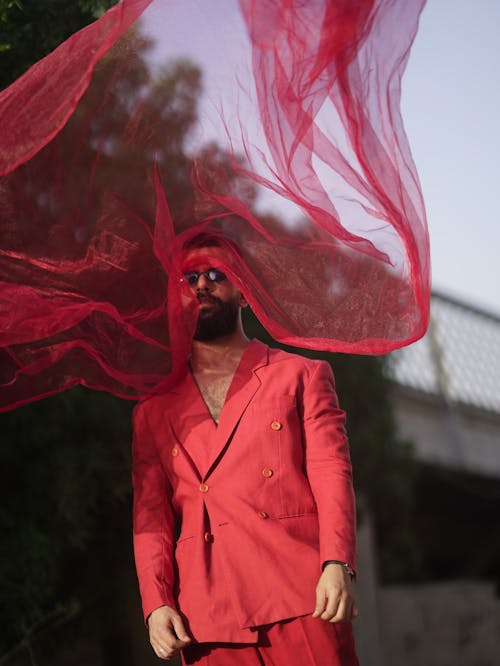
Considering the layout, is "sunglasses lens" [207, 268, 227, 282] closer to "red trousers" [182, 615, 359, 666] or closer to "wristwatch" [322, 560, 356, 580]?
"wristwatch" [322, 560, 356, 580]

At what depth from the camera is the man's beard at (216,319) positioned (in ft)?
8.45

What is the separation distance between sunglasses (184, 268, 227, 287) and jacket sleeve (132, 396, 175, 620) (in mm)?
407

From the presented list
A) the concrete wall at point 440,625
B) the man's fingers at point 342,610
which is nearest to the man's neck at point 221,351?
the man's fingers at point 342,610

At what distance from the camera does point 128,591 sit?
5383 millimetres

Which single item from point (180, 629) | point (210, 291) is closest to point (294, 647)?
point (180, 629)

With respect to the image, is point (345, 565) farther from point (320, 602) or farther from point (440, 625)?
point (440, 625)

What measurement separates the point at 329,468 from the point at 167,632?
597 mm

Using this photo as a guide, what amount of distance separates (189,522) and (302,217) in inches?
35.3

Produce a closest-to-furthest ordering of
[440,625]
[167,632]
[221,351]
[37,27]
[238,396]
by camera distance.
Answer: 1. [167,632]
2. [238,396]
3. [221,351]
4. [37,27]
5. [440,625]

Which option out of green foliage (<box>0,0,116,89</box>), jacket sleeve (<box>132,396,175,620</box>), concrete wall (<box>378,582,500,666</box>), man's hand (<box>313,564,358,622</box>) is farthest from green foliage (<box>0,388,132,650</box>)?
concrete wall (<box>378,582,500,666</box>)

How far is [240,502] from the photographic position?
2.40 metres

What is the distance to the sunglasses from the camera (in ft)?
8.38

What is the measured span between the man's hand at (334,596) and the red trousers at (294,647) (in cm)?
6

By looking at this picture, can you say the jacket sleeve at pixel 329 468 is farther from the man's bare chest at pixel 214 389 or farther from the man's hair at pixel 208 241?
the man's hair at pixel 208 241
